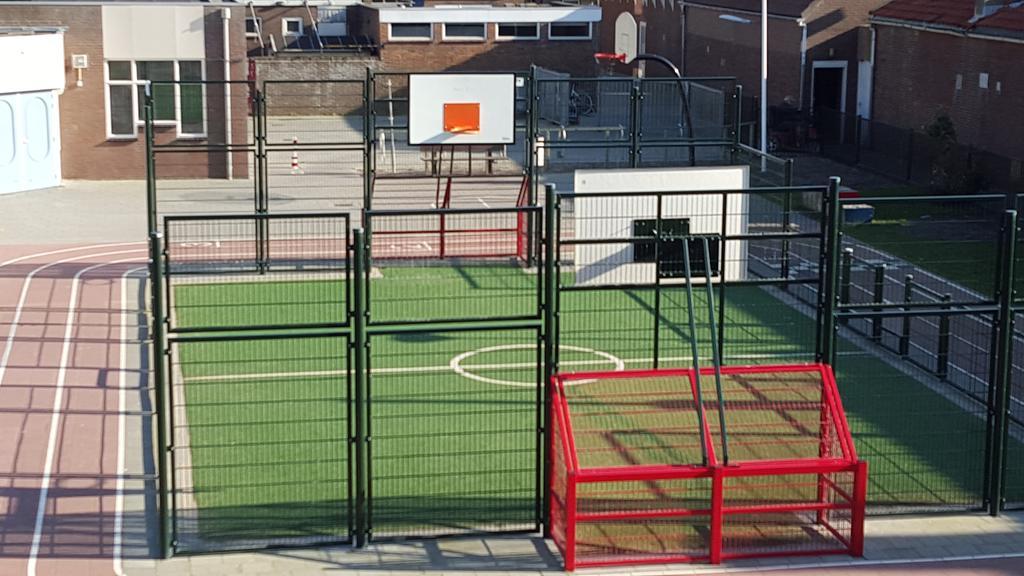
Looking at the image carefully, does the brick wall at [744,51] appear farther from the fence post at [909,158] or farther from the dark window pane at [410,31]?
the dark window pane at [410,31]

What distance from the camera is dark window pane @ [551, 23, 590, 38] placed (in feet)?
164

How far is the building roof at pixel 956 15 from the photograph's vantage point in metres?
30.8

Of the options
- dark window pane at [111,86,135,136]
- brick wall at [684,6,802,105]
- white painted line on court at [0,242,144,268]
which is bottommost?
white painted line on court at [0,242,144,268]

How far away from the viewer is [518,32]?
49531mm

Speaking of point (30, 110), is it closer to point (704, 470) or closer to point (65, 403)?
point (65, 403)

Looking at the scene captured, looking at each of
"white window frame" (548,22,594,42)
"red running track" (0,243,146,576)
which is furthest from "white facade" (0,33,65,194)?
"white window frame" (548,22,594,42)

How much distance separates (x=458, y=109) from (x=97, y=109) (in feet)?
40.0

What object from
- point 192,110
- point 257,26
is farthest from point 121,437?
point 257,26

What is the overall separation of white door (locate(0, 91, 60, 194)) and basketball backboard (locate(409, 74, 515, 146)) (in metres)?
11.1

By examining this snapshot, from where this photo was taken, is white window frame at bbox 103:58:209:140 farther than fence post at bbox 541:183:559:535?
Yes

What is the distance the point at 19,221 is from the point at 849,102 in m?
20.8

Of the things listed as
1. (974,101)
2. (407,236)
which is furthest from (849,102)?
(407,236)

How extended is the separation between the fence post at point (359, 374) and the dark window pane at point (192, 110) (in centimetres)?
2155

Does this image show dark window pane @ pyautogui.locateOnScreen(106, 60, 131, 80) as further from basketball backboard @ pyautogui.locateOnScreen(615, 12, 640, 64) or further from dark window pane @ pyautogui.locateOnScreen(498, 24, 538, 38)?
dark window pane @ pyautogui.locateOnScreen(498, 24, 538, 38)
